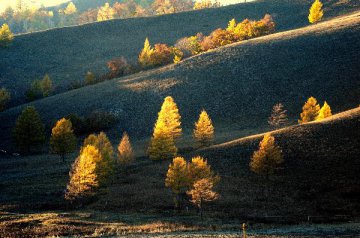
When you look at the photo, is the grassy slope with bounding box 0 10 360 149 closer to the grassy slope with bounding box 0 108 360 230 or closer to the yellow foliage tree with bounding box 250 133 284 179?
the grassy slope with bounding box 0 108 360 230

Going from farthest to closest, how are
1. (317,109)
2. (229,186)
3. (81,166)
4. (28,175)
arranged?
(317,109)
(28,175)
(229,186)
(81,166)

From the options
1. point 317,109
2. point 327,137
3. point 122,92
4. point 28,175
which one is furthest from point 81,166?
point 122,92

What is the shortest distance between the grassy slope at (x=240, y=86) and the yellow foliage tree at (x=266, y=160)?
21.6 m

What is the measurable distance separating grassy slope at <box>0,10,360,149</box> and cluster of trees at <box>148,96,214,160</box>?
853 centimetres

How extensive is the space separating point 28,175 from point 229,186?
99.7 feet

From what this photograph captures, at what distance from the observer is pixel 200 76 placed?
109 meters

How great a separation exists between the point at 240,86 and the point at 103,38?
85.5 metres

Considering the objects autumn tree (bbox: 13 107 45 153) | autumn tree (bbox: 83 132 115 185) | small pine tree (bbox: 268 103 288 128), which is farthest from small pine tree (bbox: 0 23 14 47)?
small pine tree (bbox: 268 103 288 128)

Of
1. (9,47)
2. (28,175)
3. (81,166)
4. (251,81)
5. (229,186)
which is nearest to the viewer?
(81,166)

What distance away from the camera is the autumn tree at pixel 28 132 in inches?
3226

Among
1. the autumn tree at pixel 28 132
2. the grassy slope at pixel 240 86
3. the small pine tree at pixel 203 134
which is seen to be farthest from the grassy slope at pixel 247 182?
the grassy slope at pixel 240 86

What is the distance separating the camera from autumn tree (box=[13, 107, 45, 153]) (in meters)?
81.9

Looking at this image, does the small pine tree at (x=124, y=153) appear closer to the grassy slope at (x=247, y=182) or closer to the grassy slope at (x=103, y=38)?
the grassy slope at (x=247, y=182)

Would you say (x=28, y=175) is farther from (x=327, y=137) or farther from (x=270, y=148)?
(x=327, y=137)
